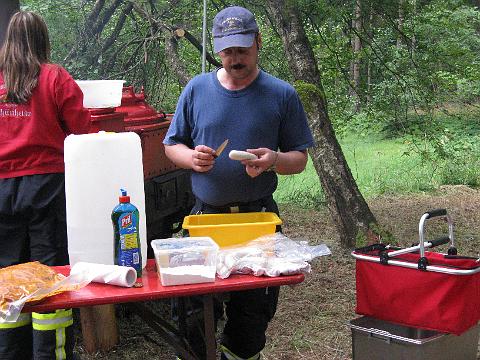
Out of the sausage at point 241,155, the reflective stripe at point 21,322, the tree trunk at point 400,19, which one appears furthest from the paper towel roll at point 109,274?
the tree trunk at point 400,19

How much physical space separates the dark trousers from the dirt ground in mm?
883

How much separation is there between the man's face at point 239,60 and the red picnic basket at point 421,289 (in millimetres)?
1075

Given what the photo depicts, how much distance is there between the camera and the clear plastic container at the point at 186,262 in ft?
8.38

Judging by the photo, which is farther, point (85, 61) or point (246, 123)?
point (85, 61)

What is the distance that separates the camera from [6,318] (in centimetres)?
238

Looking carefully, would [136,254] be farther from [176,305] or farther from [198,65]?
[198,65]

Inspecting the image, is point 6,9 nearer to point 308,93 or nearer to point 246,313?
point 308,93

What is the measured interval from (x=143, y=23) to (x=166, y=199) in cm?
345

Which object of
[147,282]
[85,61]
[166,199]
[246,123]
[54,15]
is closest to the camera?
[147,282]

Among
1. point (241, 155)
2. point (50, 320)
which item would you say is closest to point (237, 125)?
point (241, 155)

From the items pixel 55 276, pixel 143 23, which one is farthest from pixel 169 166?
pixel 143 23

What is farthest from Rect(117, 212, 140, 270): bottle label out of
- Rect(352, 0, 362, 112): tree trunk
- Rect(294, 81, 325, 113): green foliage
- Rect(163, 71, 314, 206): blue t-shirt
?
Rect(352, 0, 362, 112): tree trunk

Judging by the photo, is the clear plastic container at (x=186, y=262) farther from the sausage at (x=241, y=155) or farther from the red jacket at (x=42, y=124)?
the red jacket at (x=42, y=124)

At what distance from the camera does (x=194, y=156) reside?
10.1 feet
